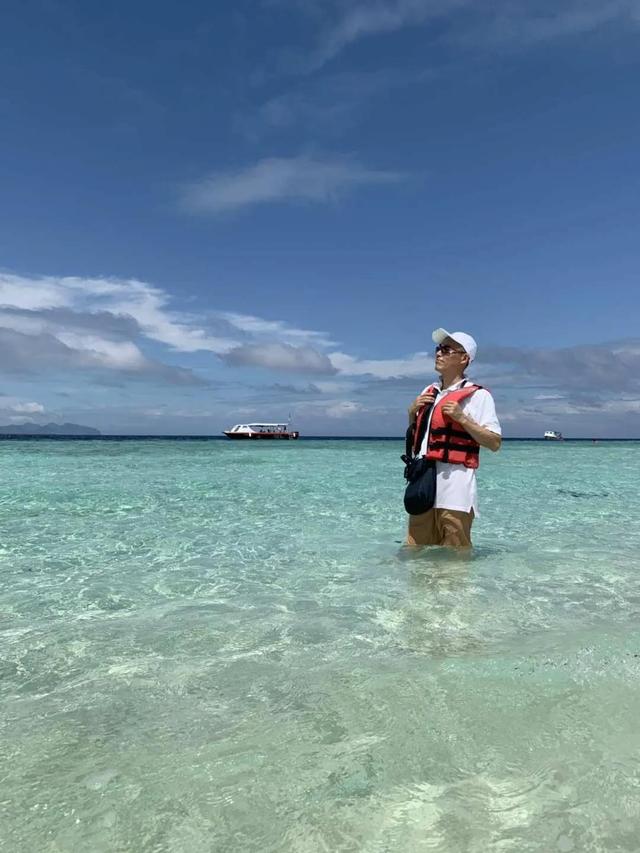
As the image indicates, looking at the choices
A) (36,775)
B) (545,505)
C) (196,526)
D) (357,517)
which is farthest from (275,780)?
(545,505)

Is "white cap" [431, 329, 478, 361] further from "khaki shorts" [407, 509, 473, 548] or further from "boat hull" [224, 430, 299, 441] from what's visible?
"boat hull" [224, 430, 299, 441]

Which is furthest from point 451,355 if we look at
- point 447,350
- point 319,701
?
point 319,701

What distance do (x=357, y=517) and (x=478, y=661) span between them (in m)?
7.60

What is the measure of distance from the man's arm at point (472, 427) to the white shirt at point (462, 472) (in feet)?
0.45

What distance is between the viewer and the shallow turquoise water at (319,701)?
2.30 m

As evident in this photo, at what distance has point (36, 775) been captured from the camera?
8.67 ft

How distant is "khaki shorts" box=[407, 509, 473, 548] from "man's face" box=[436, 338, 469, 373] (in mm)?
1489

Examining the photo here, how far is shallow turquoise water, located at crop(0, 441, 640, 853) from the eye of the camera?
230 cm

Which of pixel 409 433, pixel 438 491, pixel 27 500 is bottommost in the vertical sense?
pixel 27 500

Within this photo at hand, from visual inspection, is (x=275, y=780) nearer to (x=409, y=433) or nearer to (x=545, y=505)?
(x=409, y=433)

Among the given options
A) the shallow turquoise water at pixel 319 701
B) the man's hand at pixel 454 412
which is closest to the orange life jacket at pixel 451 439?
the man's hand at pixel 454 412

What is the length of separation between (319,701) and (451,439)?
311 cm

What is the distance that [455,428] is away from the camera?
576 centimetres

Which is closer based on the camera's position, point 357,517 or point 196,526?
point 196,526
